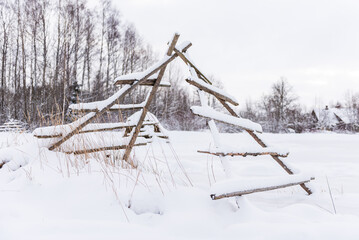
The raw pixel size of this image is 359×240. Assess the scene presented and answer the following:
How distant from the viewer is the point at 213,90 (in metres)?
2.42

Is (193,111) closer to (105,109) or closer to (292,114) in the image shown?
(105,109)

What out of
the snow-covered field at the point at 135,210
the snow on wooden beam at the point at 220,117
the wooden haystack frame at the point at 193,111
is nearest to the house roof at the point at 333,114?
the wooden haystack frame at the point at 193,111

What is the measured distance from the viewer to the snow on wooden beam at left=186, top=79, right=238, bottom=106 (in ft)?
7.49

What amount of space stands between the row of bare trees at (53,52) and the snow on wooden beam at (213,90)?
42.5 feet

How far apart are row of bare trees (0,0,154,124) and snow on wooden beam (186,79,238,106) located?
42.5 ft

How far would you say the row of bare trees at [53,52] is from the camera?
49.6 ft

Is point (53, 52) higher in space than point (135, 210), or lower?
higher

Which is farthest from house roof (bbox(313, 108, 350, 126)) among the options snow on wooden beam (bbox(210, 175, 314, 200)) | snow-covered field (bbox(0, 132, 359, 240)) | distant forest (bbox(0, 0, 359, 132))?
snow-covered field (bbox(0, 132, 359, 240))

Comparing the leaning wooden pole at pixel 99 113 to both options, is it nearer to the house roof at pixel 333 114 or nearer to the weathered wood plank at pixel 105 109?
the weathered wood plank at pixel 105 109

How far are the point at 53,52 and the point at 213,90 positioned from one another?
17084 millimetres

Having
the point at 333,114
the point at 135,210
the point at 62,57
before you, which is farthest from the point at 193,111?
the point at 333,114

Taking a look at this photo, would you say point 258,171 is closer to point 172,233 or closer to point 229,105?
point 229,105

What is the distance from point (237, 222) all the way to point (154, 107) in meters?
19.9

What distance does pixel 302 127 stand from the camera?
23531 millimetres
